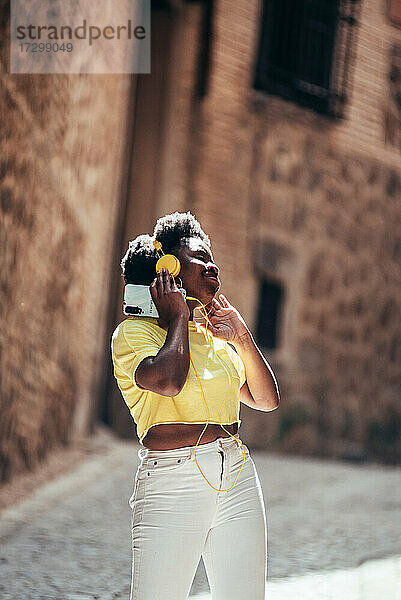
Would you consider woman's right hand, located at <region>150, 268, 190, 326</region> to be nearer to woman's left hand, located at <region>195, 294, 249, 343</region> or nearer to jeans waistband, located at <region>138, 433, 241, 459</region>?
woman's left hand, located at <region>195, 294, 249, 343</region>

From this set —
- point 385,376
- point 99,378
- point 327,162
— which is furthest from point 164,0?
point 385,376

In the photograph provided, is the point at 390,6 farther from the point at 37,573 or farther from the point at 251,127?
the point at 37,573

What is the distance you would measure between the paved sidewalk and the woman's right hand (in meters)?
2.20

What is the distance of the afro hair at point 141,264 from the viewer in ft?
8.15

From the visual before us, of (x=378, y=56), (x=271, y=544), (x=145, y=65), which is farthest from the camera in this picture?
(x=378, y=56)

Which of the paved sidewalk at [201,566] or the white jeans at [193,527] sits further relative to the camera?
the paved sidewalk at [201,566]

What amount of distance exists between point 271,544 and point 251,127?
6491 millimetres

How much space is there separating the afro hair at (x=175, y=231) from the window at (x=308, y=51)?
28.6 ft

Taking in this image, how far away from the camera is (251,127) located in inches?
428

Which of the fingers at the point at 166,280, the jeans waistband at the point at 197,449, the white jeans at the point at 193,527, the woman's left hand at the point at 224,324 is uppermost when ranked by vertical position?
the fingers at the point at 166,280

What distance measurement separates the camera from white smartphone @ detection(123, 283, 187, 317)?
94.0 inches

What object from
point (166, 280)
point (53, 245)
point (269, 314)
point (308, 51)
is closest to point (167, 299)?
point (166, 280)

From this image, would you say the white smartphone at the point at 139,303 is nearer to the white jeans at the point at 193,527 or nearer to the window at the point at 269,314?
the white jeans at the point at 193,527

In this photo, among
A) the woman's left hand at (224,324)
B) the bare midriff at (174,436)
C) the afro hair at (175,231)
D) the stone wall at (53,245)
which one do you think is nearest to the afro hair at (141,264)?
the afro hair at (175,231)
